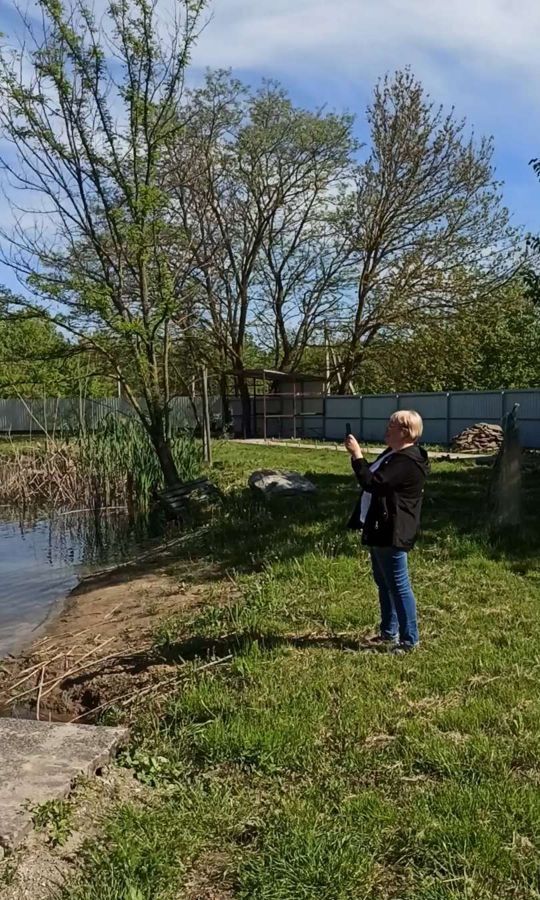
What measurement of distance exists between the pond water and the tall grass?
1.87 feet

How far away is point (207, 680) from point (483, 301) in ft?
99.3

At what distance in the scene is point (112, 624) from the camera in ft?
22.9

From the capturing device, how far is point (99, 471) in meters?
16.0

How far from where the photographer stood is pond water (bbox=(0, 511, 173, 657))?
8.42m

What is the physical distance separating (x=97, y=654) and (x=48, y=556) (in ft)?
21.0

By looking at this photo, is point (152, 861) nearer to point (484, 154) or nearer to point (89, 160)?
point (89, 160)

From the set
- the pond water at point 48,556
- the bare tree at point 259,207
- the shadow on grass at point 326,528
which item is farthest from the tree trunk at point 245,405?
the shadow on grass at point 326,528

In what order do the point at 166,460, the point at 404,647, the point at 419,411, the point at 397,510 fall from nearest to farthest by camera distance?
the point at 397,510 → the point at 404,647 → the point at 166,460 → the point at 419,411

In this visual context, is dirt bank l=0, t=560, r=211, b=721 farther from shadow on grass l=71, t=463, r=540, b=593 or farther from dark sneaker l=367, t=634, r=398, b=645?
dark sneaker l=367, t=634, r=398, b=645

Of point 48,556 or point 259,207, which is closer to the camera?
point 48,556

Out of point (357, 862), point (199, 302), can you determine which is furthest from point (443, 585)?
point (199, 302)

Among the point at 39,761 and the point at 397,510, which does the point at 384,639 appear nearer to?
the point at 397,510

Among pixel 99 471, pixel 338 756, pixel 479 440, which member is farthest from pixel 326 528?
pixel 479 440

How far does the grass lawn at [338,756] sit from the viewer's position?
2.74 meters
